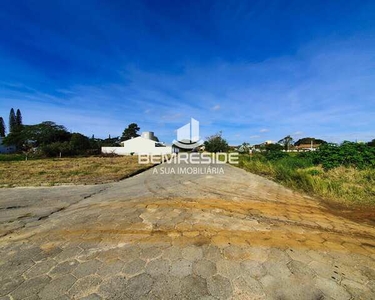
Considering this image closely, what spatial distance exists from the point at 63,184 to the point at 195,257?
6390 millimetres

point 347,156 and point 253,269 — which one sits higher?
point 347,156

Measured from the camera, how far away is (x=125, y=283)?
1.79 m

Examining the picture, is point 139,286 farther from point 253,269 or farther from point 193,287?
point 253,269

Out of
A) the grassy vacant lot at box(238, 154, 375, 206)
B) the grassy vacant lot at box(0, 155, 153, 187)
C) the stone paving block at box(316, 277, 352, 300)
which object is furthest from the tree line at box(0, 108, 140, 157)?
the stone paving block at box(316, 277, 352, 300)

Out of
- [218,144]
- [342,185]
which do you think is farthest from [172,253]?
[218,144]

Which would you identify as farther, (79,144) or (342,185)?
(79,144)

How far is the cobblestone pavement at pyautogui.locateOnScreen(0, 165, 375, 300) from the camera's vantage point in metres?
1.73

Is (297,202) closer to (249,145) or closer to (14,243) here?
(14,243)

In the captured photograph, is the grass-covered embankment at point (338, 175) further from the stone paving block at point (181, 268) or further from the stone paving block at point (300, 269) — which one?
the stone paving block at point (181, 268)

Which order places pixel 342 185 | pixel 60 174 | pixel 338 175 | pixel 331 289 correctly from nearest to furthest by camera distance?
pixel 331 289
pixel 342 185
pixel 338 175
pixel 60 174

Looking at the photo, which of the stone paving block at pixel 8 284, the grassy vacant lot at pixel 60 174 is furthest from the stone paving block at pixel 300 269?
the grassy vacant lot at pixel 60 174

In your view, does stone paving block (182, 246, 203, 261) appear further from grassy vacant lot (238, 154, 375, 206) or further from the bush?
the bush

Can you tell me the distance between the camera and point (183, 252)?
2311mm

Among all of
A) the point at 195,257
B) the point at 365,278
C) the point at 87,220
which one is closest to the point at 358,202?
the point at 365,278
